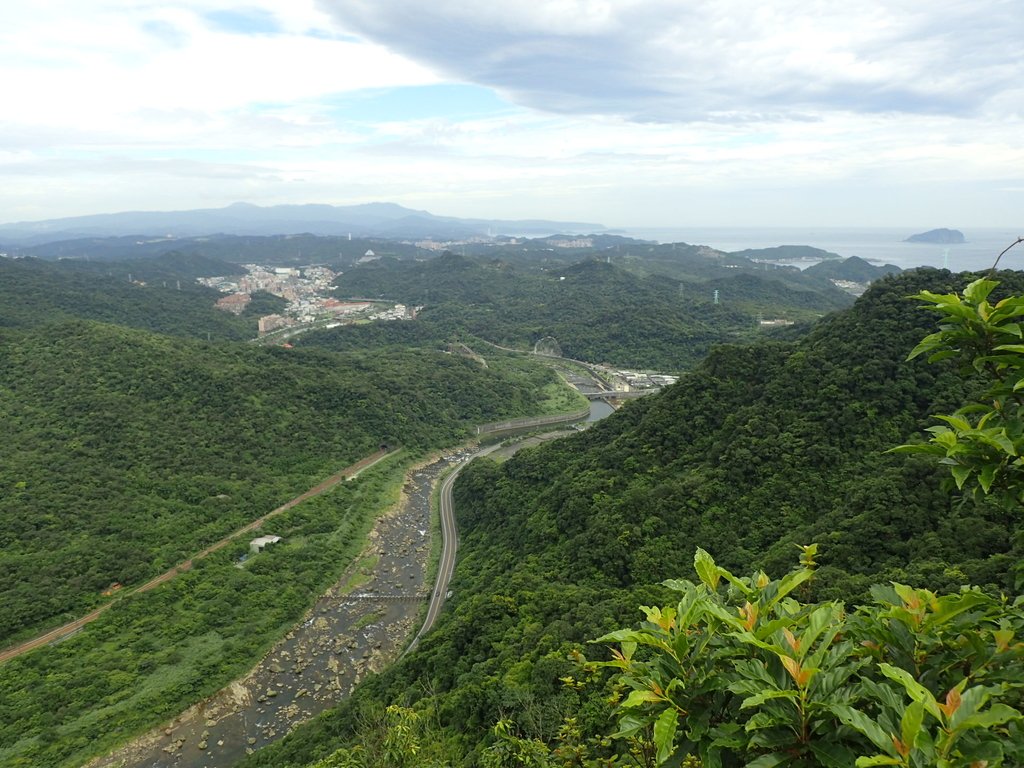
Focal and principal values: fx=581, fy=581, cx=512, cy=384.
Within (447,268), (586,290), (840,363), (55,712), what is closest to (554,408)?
(840,363)

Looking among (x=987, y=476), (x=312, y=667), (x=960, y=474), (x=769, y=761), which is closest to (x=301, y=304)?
(x=312, y=667)

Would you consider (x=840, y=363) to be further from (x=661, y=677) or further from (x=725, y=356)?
(x=661, y=677)

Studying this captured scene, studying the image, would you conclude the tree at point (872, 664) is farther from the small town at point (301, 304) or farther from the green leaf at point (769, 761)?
the small town at point (301, 304)

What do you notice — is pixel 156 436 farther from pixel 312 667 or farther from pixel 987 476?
pixel 987 476

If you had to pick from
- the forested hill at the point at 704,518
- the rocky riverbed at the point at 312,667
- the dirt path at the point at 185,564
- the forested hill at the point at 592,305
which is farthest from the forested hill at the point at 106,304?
the forested hill at the point at 704,518

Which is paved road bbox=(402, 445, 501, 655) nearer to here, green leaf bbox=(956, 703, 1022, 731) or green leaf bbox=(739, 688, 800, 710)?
green leaf bbox=(739, 688, 800, 710)
